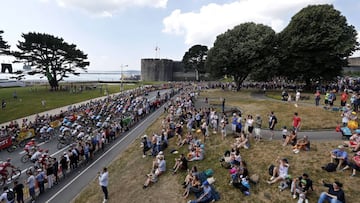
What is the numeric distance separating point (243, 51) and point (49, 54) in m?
46.4

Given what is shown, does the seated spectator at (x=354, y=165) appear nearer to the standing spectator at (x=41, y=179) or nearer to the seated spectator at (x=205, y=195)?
the seated spectator at (x=205, y=195)

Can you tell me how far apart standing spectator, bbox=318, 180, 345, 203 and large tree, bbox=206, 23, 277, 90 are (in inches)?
1299

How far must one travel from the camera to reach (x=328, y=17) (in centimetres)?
3556

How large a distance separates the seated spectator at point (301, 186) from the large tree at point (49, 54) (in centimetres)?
6050

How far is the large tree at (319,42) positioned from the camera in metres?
34.4

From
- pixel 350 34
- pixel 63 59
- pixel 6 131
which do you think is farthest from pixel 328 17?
pixel 63 59

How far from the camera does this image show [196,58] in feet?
289

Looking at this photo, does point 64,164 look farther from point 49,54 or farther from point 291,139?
point 49,54

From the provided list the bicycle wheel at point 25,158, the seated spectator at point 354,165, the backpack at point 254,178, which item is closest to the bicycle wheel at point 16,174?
the bicycle wheel at point 25,158

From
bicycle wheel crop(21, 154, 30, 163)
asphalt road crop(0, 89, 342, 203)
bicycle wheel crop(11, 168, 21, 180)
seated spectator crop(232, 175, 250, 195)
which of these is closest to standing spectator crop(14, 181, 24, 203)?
asphalt road crop(0, 89, 342, 203)

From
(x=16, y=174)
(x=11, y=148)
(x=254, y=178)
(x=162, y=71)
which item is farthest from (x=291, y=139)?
(x=162, y=71)

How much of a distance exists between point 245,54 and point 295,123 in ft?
94.7

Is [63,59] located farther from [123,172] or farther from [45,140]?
[123,172]

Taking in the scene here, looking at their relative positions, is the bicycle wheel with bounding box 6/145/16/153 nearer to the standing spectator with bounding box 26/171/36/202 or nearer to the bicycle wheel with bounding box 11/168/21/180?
the bicycle wheel with bounding box 11/168/21/180
